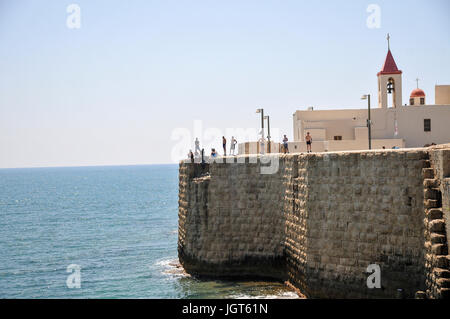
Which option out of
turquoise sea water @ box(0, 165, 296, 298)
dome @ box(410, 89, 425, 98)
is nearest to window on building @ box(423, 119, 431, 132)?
dome @ box(410, 89, 425, 98)

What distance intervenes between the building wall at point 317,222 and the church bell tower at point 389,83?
14.8m

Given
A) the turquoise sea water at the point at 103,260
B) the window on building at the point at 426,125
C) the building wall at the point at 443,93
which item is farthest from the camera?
the building wall at the point at 443,93

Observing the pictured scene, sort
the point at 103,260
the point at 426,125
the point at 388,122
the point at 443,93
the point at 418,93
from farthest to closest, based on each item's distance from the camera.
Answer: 1. the point at 418,93
2. the point at 443,93
3. the point at 388,122
4. the point at 426,125
5. the point at 103,260

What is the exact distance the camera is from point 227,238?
22.0 m

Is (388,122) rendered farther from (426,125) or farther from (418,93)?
(418,93)

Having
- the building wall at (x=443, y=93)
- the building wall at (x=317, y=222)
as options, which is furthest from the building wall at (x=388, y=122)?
the building wall at (x=317, y=222)

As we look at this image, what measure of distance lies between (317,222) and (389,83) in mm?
18981

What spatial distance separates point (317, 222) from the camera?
17375mm

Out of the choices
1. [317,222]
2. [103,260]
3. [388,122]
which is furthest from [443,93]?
[103,260]

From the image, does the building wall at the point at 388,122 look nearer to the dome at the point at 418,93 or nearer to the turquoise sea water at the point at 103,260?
the dome at the point at 418,93

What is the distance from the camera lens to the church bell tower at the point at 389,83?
33.1 meters

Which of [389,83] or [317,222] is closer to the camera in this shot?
[317,222]

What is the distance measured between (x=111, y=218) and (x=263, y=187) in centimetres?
3254
